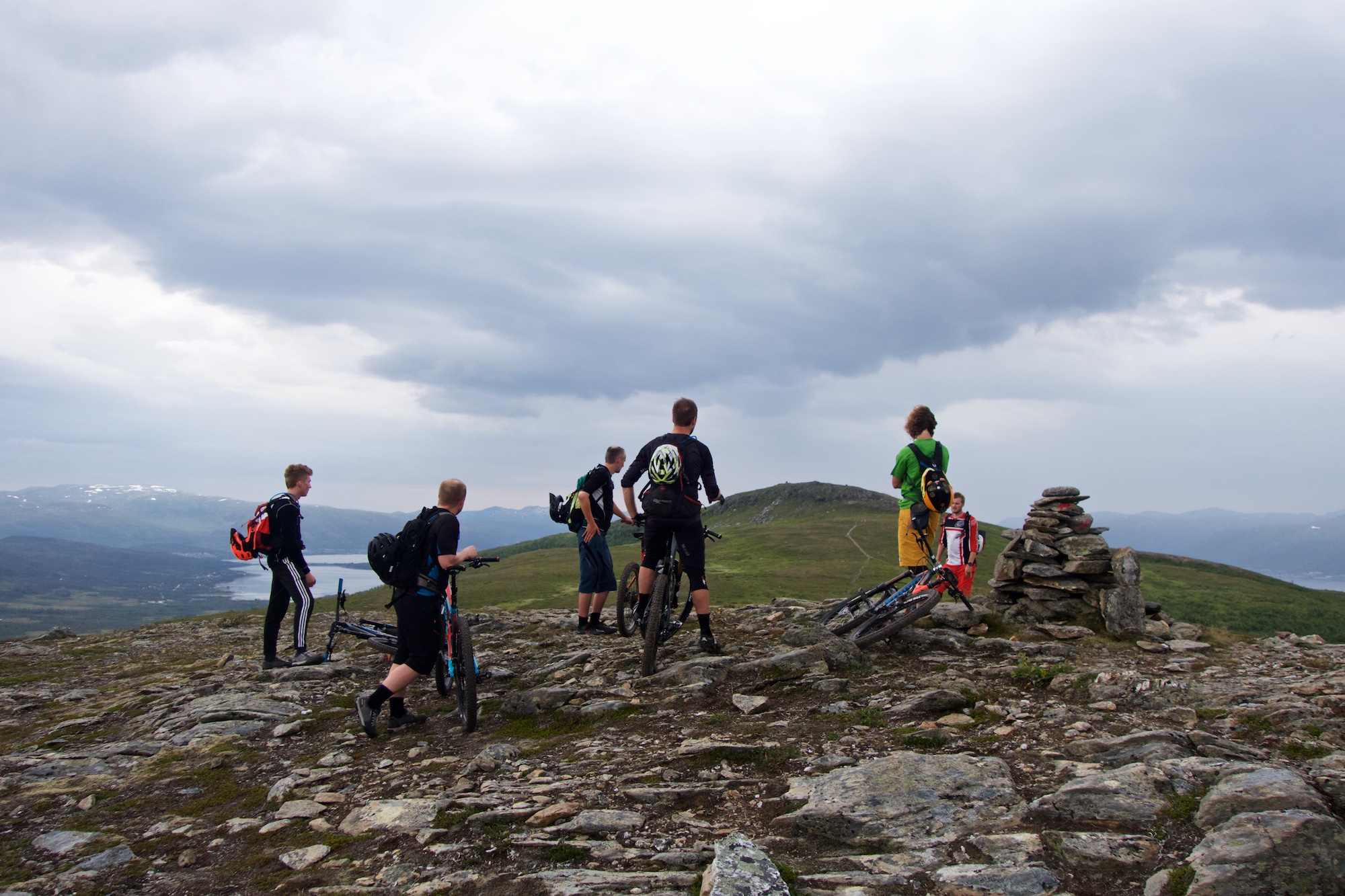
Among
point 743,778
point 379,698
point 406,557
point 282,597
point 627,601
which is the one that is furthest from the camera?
point 627,601

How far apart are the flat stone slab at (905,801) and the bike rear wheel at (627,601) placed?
26.8ft

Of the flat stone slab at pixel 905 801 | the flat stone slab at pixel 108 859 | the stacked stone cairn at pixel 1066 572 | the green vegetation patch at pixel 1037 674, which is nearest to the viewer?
the flat stone slab at pixel 905 801

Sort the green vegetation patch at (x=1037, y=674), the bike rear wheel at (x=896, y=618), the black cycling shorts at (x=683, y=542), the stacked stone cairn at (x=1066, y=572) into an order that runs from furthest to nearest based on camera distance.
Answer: the stacked stone cairn at (x=1066, y=572), the bike rear wheel at (x=896, y=618), the black cycling shorts at (x=683, y=542), the green vegetation patch at (x=1037, y=674)

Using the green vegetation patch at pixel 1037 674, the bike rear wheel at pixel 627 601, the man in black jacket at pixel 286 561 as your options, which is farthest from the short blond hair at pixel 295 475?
the green vegetation patch at pixel 1037 674

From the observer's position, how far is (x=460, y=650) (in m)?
9.48

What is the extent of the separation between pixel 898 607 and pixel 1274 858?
24.5ft

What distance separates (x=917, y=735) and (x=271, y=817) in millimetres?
6725

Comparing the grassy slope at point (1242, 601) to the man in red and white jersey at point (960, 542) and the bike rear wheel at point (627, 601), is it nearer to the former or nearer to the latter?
the man in red and white jersey at point (960, 542)

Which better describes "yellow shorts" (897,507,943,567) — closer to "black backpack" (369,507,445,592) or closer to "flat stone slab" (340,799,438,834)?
"black backpack" (369,507,445,592)

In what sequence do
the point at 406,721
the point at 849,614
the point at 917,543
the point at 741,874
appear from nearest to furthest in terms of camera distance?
the point at 741,874
the point at 406,721
the point at 917,543
the point at 849,614

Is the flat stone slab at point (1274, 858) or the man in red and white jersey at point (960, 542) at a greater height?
the man in red and white jersey at point (960, 542)

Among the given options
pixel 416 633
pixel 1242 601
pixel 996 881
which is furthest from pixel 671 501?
pixel 1242 601

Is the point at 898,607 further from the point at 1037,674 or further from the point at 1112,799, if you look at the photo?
the point at 1112,799

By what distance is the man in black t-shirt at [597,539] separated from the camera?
13.6 meters
